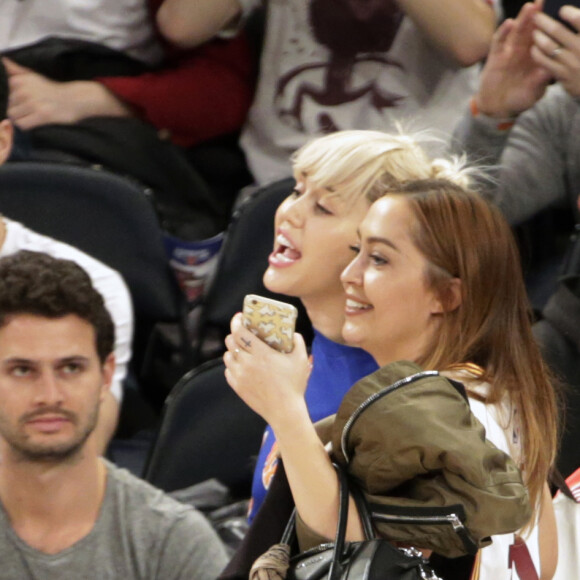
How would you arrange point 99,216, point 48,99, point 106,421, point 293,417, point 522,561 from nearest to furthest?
point 293,417 < point 522,561 < point 106,421 < point 99,216 < point 48,99

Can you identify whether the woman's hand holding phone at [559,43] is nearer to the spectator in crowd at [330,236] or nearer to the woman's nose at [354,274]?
the spectator in crowd at [330,236]

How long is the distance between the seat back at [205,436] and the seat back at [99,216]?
0.43 meters

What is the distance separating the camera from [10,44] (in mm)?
3281

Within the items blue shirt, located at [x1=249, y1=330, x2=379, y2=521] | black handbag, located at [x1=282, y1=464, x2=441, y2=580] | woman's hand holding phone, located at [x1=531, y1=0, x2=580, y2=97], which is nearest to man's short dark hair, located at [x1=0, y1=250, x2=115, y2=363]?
blue shirt, located at [x1=249, y1=330, x2=379, y2=521]

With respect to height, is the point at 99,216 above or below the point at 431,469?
below

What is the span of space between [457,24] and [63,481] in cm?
150

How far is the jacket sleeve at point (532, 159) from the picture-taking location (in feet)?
9.52

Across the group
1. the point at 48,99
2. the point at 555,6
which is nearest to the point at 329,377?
the point at 555,6

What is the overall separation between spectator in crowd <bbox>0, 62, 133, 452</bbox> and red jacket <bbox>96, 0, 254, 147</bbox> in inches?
17.0

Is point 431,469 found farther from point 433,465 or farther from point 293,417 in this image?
point 293,417

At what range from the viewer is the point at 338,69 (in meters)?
3.20

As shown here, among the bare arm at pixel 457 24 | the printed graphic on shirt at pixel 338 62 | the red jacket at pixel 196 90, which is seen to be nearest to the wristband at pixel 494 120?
the bare arm at pixel 457 24

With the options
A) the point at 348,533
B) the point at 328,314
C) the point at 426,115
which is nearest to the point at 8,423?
the point at 328,314

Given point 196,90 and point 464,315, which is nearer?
point 464,315
